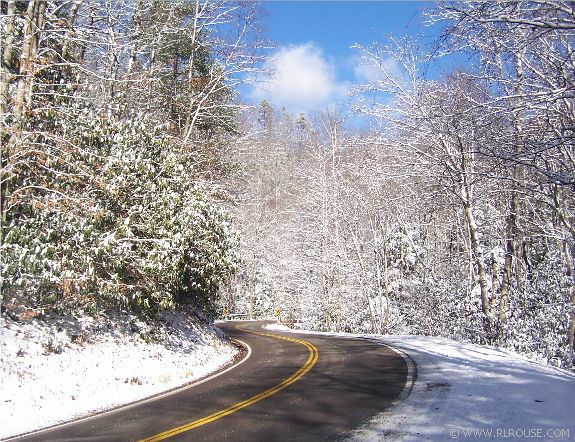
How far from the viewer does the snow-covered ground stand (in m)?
6.23

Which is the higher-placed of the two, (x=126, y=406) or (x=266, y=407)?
(x=266, y=407)

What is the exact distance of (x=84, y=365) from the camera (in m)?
11.6

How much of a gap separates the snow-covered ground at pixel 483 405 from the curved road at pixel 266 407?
0.47 metres

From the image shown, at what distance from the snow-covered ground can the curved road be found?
1.54 ft

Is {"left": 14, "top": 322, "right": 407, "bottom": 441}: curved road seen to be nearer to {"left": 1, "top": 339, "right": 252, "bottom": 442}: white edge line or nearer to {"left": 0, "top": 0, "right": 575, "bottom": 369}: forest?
{"left": 1, "top": 339, "right": 252, "bottom": 442}: white edge line

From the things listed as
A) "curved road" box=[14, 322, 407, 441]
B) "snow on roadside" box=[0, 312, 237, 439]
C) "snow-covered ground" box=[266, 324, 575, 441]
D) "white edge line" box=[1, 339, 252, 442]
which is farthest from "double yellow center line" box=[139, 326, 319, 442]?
"snow on roadside" box=[0, 312, 237, 439]

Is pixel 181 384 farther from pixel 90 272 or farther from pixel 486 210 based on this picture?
pixel 486 210

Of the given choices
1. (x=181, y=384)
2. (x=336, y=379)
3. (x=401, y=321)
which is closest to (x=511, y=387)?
(x=336, y=379)

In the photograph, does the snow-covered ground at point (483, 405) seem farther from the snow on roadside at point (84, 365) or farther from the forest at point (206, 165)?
the snow on roadside at point (84, 365)

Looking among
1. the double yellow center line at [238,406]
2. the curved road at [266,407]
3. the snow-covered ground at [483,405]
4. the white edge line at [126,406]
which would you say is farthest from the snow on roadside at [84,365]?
the snow-covered ground at [483,405]

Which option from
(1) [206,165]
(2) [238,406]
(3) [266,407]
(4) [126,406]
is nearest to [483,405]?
(3) [266,407]

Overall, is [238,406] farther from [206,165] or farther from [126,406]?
[206,165]

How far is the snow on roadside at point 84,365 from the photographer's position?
366 inches

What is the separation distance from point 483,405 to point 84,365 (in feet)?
29.4
